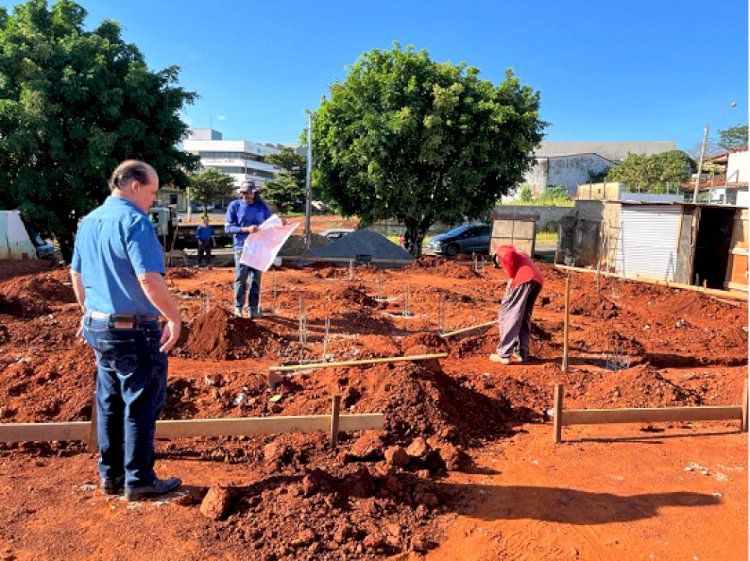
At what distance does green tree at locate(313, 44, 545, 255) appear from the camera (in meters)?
17.6

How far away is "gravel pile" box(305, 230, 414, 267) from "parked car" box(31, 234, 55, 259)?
868cm

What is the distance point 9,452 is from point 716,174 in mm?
47323

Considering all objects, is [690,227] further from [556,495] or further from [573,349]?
[556,495]

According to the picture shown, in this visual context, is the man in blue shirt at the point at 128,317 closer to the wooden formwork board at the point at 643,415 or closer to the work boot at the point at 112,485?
the work boot at the point at 112,485

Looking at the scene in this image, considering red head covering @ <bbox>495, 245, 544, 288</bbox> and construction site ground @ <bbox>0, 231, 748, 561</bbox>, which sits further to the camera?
red head covering @ <bbox>495, 245, 544, 288</bbox>

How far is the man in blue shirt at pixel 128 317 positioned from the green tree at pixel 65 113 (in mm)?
14576

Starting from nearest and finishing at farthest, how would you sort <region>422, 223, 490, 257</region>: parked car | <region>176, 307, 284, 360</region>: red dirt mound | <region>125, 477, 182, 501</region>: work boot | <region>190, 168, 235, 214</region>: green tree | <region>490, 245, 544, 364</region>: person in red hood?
<region>125, 477, 182, 501</region>: work boot, <region>490, 245, 544, 364</region>: person in red hood, <region>176, 307, 284, 360</region>: red dirt mound, <region>422, 223, 490, 257</region>: parked car, <region>190, 168, 235, 214</region>: green tree

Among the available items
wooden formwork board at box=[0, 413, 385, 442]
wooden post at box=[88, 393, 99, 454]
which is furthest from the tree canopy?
wooden post at box=[88, 393, 99, 454]

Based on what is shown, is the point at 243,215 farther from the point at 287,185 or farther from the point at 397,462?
the point at 287,185

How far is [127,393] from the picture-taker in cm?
286

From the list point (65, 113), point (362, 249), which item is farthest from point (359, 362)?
point (65, 113)

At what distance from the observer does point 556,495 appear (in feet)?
11.1

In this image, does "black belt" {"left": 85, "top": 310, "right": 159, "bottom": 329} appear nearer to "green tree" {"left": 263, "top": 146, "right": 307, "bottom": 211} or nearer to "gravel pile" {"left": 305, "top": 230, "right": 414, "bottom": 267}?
"gravel pile" {"left": 305, "top": 230, "right": 414, "bottom": 267}

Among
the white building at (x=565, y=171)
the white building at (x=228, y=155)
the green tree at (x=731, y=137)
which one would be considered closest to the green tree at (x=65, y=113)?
the white building at (x=565, y=171)
